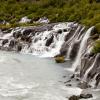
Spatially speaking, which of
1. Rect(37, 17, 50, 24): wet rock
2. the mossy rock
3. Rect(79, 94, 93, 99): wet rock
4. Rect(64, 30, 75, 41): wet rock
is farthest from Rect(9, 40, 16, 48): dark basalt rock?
Rect(79, 94, 93, 99): wet rock

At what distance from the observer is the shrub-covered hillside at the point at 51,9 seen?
2292 inches

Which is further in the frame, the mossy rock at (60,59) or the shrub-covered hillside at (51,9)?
the shrub-covered hillside at (51,9)

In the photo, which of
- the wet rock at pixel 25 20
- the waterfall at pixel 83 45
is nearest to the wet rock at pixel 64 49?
the waterfall at pixel 83 45

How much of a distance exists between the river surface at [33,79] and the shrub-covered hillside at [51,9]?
1668 centimetres

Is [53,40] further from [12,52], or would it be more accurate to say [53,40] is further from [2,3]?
[2,3]

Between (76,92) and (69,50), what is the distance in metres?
14.7

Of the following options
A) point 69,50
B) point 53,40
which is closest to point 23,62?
point 69,50

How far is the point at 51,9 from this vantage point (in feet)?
225

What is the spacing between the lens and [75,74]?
33.0 m

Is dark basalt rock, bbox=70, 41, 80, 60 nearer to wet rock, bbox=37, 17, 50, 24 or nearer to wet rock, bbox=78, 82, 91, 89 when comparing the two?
wet rock, bbox=78, 82, 91, 89

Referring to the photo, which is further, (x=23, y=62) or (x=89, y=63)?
(x=23, y=62)

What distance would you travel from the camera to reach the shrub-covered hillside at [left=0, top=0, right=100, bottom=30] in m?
58.2

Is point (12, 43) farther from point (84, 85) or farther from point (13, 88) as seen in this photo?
point (84, 85)

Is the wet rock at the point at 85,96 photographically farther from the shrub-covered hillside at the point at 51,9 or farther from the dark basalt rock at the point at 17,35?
the shrub-covered hillside at the point at 51,9
